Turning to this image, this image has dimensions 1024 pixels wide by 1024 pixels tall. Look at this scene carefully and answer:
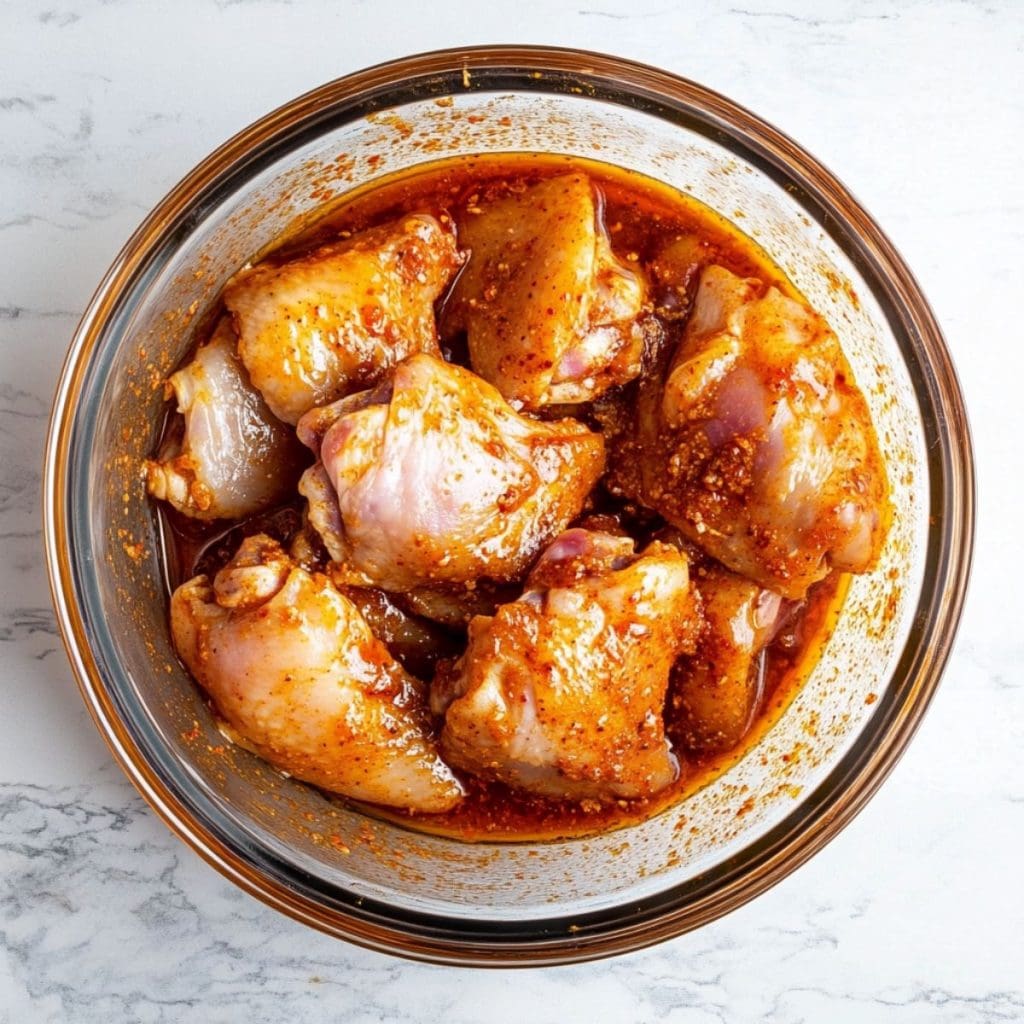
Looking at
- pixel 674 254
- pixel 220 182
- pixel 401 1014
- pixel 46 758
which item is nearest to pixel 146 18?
pixel 220 182

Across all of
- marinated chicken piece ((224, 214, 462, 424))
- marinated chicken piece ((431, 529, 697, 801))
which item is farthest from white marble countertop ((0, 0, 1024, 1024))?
marinated chicken piece ((431, 529, 697, 801))

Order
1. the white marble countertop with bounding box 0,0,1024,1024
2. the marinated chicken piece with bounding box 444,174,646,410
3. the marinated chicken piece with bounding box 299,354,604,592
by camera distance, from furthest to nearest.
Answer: the white marble countertop with bounding box 0,0,1024,1024 < the marinated chicken piece with bounding box 444,174,646,410 < the marinated chicken piece with bounding box 299,354,604,592

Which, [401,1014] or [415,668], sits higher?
[415,668]

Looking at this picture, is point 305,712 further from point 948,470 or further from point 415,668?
point 948,470

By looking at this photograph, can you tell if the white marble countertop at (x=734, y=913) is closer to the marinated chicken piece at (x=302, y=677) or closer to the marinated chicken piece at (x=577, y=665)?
the marinated chicken piece at (x=302, y=677)

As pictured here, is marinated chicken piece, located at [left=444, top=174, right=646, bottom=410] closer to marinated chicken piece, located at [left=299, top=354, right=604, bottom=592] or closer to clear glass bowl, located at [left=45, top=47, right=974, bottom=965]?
marinated chicken piece, located at [left=299, top=354, right=604, bottom=592]

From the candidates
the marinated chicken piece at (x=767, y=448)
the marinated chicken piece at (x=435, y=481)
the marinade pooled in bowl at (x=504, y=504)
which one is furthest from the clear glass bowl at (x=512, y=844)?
the marinated chicken piece at (x=435, y=481)
